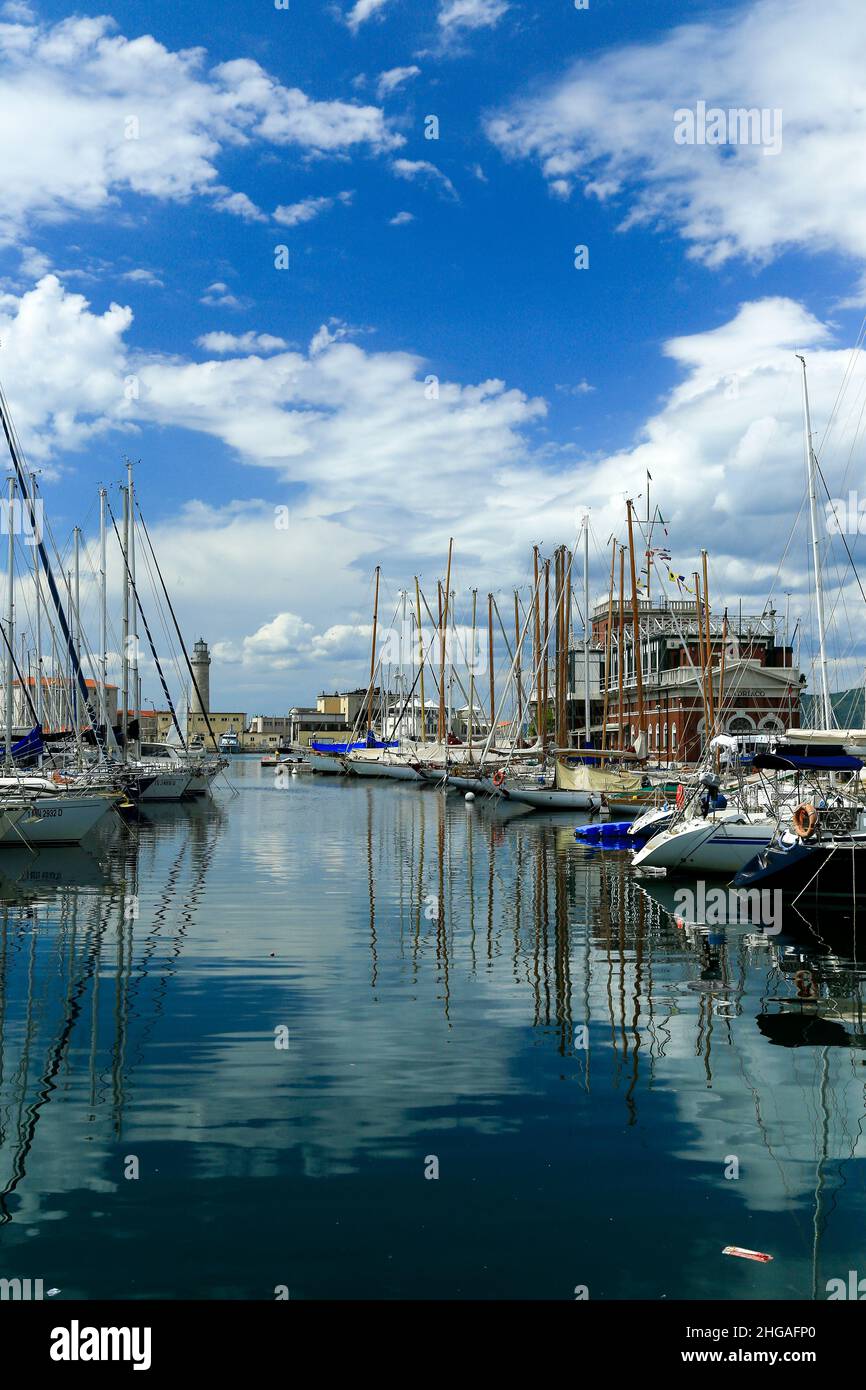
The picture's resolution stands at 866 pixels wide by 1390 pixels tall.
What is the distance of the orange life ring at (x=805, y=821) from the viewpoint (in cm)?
2748

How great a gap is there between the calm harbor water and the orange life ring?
8.64ft

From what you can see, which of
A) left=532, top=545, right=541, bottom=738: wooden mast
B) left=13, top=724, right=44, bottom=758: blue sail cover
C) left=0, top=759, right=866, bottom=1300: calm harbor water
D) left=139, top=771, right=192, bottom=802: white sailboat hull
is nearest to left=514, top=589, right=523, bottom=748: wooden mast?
left=532, top=545, right=541, bottom=738: wooden mast

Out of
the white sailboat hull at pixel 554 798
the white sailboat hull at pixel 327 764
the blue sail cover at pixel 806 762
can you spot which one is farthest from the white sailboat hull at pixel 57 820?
the white sailboat hull at pixel 327 764

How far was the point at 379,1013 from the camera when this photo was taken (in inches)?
672

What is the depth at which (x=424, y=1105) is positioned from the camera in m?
12.8

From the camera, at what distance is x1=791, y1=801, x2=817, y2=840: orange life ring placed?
27.5 m

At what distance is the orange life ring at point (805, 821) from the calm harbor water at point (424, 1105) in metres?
2.63

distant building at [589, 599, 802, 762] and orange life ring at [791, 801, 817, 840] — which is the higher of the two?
distant building at [589, 599, 802, 762]

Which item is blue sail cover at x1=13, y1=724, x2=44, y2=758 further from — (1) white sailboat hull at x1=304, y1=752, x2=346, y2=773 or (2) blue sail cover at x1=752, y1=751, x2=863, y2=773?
(1) white sailboat hull at x1=304, y1=752, x2=346, y2=773

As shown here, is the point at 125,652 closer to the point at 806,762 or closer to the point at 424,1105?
the point at 806,762

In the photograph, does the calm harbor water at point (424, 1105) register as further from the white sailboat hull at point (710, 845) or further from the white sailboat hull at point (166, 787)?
the white sailboat hull at point (166, 787)

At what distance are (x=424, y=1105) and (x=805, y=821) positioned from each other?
1758 centimetres

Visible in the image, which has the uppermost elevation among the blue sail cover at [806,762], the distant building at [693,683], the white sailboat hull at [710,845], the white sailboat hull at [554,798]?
the distant building at [693,683]
